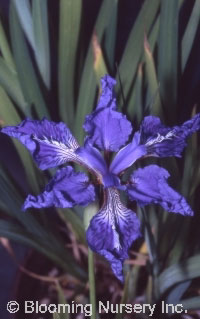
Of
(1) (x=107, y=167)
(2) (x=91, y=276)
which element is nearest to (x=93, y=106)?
(1) (x=107, y=167)

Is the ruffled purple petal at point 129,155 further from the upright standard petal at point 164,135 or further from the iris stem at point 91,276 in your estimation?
the iris stem at point 91,276

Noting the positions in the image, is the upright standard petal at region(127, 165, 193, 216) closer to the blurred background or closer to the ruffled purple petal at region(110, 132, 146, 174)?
the ruffled purple petal at region(110, 132, 146, 174)

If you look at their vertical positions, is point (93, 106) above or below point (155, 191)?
above

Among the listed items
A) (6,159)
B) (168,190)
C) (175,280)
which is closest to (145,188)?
(168,190)

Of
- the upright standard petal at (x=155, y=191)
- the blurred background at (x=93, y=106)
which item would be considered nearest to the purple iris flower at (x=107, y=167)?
the upright standard petal at (x=155, y=191)

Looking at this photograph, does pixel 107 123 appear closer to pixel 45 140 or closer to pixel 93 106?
pixel 45 140

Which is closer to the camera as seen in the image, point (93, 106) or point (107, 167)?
point (107, 167)

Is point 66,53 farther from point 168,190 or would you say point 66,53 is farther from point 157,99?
point 168,190
